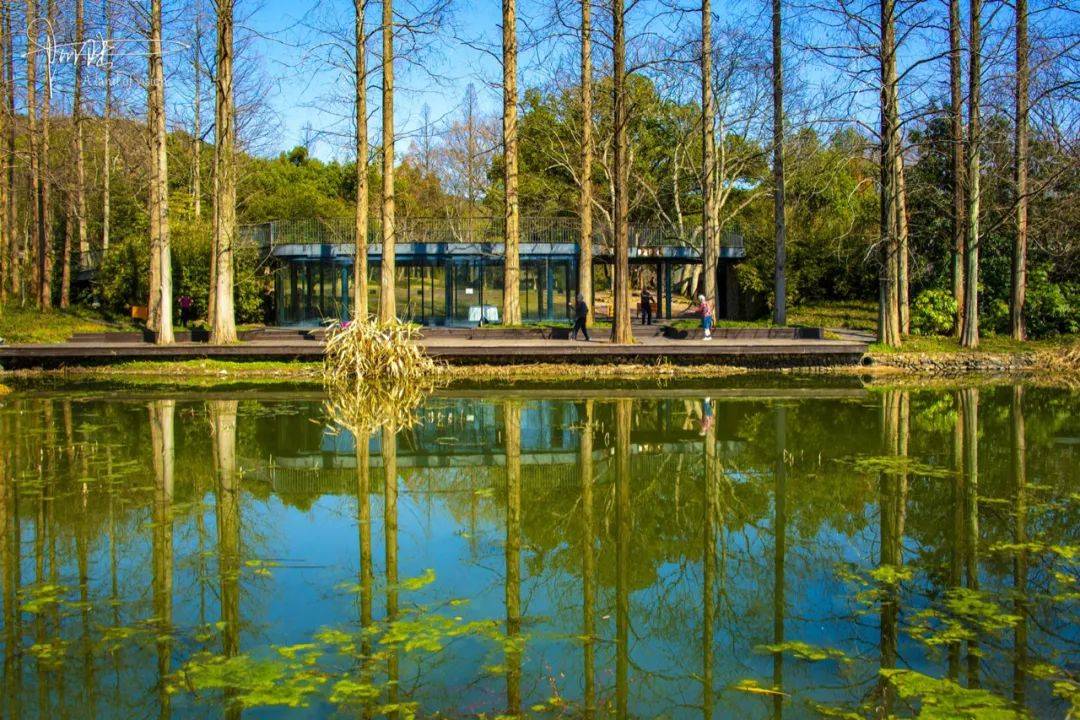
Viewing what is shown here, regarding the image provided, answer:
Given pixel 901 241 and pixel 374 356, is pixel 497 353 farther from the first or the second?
pixel 901 241

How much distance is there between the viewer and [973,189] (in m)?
24.4

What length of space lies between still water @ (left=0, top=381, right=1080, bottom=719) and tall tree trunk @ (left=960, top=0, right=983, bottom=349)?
11.8 m

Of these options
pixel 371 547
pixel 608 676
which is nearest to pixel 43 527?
pixel 371 547

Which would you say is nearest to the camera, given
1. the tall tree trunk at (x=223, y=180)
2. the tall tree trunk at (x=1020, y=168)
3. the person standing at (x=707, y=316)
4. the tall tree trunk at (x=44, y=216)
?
the tall tree trunk at (x=223, y=180)

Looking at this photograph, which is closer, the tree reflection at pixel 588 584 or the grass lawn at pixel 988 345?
the tree reflection at pixel 588 584

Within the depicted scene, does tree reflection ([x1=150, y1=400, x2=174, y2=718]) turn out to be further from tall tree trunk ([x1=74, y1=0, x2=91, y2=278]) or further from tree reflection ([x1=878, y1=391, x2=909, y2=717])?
tall tree trunk ([x1=74, y1=0, x2=91, y2=278])

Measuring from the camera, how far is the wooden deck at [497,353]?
2162 centimetres

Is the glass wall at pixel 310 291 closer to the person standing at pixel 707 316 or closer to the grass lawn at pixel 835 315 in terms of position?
the grass lawn at pixel 835 315

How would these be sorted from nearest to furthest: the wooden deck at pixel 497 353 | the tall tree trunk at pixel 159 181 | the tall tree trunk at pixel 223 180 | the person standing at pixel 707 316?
the wooden deck at pixel 497 353
the tall tree trunk at pixel 223 180
the tall tree trunk at pixel 159 181
the person standing at pixel 707 316

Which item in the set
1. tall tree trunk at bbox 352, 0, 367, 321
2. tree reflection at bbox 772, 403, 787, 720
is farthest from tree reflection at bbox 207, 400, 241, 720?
tall tree trunk at bbox 352, 0, 367, 321

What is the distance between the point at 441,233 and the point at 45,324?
11.9 metres

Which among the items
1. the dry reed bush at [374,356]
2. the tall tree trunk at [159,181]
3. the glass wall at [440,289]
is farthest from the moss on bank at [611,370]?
the glass wall at [440,289]

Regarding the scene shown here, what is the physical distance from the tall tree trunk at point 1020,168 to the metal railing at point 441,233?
382 inches

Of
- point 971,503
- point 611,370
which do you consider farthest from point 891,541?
point 611,370
